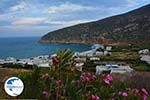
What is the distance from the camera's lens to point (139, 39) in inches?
5207

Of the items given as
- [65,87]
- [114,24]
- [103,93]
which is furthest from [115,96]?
[114,24]

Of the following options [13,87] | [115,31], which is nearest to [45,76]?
[13,87]

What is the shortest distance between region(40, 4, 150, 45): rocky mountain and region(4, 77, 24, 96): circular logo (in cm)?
12320

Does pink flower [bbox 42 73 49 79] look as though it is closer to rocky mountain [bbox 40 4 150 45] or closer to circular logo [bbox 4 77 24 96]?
circular logo [bbox 4 77 24 96]

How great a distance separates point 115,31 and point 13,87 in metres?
147

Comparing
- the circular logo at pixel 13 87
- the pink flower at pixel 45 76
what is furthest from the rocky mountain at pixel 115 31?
the circular logo at pixel 13 87

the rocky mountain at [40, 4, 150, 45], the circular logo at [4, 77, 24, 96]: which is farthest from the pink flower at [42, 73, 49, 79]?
the rocky mountain at [40, 4, 150, 45]

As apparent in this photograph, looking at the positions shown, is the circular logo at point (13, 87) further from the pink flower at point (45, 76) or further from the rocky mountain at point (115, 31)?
the rocky mountain at point (115, 31)

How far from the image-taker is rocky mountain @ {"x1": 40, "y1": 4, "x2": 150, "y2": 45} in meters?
138

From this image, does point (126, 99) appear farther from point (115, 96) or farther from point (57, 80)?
point (57, 80)

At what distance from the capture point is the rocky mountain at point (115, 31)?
138 meters

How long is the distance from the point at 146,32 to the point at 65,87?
13437 centimetres

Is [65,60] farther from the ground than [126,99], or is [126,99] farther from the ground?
[65,60]

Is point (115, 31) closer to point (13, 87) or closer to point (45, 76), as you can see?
point (45, 76)
